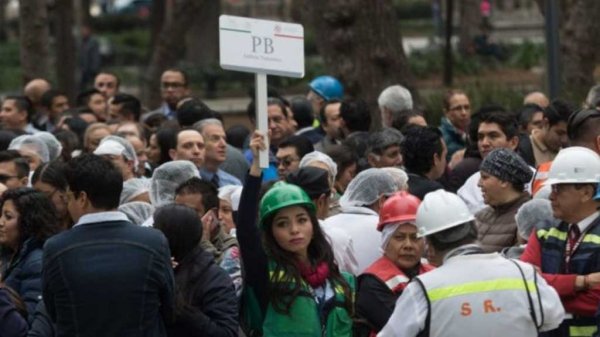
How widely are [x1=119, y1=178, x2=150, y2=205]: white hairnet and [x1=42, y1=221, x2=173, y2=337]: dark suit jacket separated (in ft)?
10.7

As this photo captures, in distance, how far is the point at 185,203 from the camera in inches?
365

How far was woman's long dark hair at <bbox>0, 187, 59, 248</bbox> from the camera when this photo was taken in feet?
30.1

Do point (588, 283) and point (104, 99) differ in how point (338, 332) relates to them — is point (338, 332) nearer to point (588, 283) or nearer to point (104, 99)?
point (588, 283)

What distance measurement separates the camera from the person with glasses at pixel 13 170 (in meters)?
11.5

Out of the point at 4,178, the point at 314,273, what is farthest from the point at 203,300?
the point at 4,178

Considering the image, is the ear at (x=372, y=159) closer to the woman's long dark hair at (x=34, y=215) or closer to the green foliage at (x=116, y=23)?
the woman's long dark hair at (x=34, y=215)

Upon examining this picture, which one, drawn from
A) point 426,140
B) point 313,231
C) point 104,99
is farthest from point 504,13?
point 313,231

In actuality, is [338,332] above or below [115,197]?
below

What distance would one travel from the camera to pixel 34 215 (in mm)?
9180

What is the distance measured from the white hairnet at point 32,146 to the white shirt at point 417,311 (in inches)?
235

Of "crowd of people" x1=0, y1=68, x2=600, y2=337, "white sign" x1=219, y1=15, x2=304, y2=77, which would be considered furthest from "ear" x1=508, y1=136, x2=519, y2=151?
"white sign" x1=219, y1=15, x2=304, y2=77

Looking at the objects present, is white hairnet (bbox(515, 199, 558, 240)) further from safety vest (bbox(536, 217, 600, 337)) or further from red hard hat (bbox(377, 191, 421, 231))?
red hard hat (bbox(377, 191, 421, 231))

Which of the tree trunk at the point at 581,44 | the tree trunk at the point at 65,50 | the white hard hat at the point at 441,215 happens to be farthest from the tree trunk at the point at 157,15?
the white hard hat at the point at 441,215

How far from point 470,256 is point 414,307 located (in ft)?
1.12
